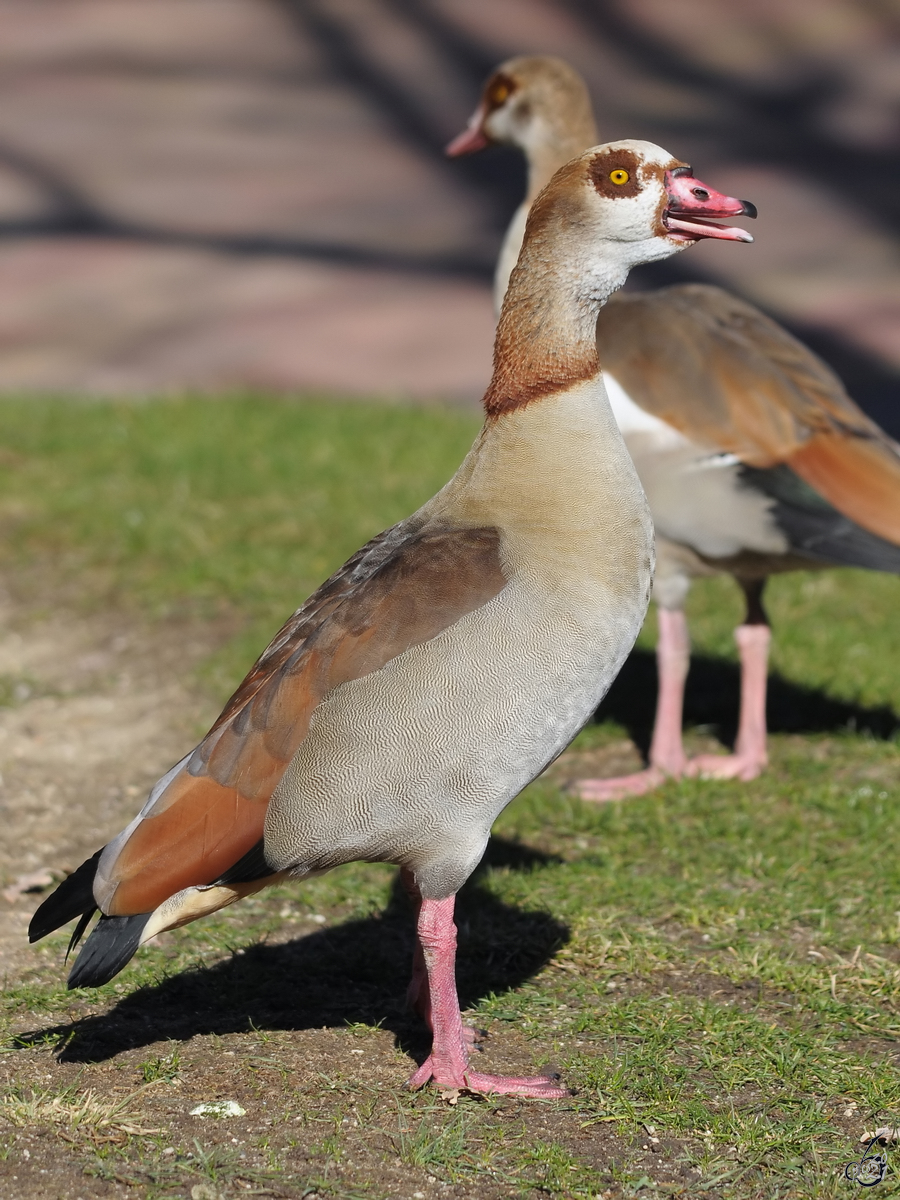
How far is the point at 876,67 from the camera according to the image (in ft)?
38.0

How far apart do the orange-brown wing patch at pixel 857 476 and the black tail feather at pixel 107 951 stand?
7.80 feet

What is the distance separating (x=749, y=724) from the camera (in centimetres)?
482

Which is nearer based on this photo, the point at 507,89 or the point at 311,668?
the point at 311,668

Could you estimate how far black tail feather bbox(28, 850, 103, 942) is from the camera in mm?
2973

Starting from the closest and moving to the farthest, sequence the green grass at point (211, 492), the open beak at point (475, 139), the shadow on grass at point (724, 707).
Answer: the shadow on grass at point (724, 707), the open beak at point (475, 139), the green grass at point (211, 492)

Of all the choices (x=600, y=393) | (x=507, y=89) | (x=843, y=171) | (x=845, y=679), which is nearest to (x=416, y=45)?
(x=843, y=171)


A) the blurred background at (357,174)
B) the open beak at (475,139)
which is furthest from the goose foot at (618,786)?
the blurred background at (357,174)

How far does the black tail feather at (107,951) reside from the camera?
2920 mm

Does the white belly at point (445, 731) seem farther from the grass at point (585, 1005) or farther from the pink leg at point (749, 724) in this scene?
the pink leg at point (749, 724)

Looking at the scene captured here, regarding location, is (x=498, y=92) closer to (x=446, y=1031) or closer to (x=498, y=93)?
(x=498, y=93)

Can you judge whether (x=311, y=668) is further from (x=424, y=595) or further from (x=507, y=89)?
(x=507, y=89)

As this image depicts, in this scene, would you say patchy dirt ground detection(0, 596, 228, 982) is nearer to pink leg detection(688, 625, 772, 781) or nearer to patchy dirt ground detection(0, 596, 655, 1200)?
patchy dirt ground detection(0, 596, 655, 1200)

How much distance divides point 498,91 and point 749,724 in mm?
2268

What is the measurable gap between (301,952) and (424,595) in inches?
45.5
